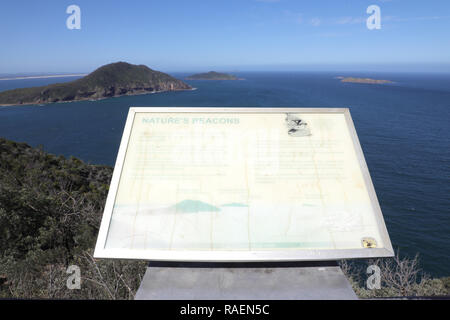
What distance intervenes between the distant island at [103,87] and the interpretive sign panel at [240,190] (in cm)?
8972

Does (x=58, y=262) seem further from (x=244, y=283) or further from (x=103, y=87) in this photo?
(x=103, y=87)

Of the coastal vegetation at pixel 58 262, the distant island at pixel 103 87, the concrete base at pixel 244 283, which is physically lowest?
the coastal vegetation at pixel 58 262

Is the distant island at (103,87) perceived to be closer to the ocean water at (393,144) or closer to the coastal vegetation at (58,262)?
the ocean water at (393,144)

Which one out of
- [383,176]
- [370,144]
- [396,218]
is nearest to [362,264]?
[396,218]

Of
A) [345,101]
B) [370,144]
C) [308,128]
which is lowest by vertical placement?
[370,144]

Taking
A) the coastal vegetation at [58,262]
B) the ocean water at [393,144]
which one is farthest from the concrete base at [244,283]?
the ocean water at [393,144]

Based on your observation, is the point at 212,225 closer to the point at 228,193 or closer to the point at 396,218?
the point at 228,193

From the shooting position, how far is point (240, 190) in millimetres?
3131

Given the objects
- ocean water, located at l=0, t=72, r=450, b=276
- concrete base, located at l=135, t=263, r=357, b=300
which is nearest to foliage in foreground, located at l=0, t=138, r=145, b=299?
concrete base, located at l=135, t=263, r=357, b=300

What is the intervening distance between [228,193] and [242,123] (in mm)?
1020

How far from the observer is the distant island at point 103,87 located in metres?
76.6

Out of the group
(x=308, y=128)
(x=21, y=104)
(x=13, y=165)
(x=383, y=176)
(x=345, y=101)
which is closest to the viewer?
(x=308, y=128)

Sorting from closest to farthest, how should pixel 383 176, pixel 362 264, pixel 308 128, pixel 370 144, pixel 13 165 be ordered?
pixel 308 128 < pixel 13 165 < pixel 362 264 < pixel 383 176 < pixel 370 144

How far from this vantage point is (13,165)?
43.2 ft
